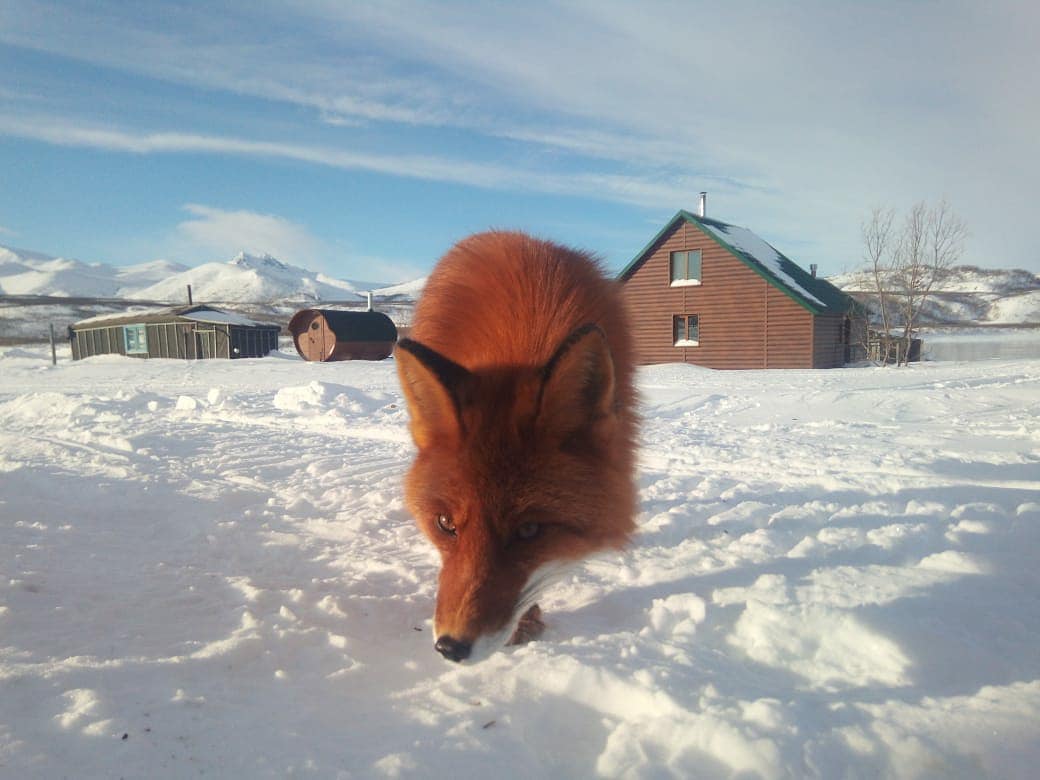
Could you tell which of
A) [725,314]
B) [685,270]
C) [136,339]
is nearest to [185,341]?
[136,339]

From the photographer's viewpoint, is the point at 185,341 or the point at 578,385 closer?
the point at 578,385

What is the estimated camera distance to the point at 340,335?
34.4 meters

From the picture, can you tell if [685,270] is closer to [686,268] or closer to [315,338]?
[686,268]

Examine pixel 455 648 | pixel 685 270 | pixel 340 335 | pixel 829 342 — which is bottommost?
pixel 455 648

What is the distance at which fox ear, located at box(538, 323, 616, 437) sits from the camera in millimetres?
2047

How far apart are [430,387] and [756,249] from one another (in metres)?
27.9

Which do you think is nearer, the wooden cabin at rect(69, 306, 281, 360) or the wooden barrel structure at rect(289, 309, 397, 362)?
the wooden barrel structure at rect(289, 309, 397, 362)

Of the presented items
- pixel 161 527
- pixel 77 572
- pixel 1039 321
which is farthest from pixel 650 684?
pixel 1039 321

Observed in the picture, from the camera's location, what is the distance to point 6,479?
16.7ft

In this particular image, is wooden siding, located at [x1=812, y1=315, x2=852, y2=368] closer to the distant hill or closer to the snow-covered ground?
the snow-covered ground

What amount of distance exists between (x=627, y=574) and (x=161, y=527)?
11.7 feet

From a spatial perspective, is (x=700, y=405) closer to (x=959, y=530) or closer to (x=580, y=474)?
(x=959, y=530)

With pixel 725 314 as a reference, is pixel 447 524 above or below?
below

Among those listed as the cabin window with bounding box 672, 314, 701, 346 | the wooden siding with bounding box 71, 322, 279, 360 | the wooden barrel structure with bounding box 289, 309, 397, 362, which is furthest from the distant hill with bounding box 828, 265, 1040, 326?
the wooden siding with bounding box 71, 322, 279, 360
